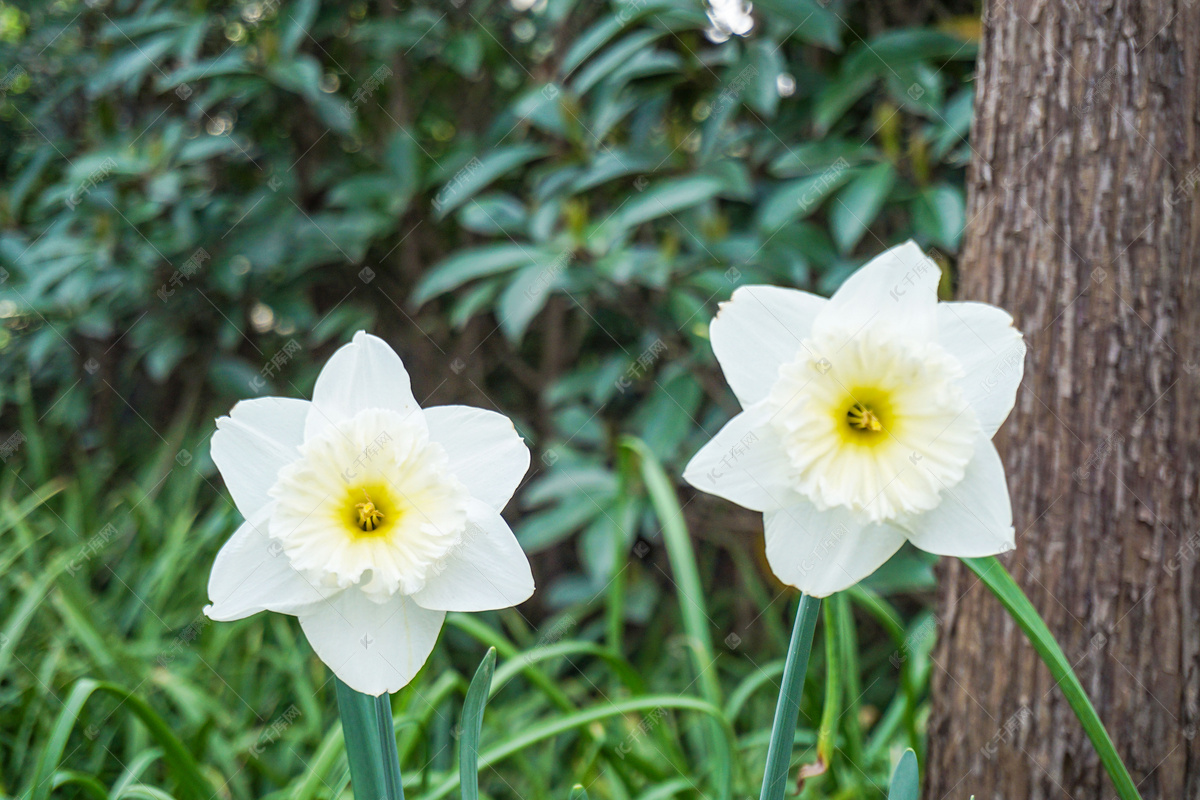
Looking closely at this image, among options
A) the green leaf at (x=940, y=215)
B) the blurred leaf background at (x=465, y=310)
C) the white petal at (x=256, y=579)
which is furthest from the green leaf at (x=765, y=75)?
the white petal at (x=256, y=579)

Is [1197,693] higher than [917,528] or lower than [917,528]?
lower

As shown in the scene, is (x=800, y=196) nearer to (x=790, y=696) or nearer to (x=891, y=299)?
(x=891, y=299)

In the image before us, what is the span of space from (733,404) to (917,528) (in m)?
1.04

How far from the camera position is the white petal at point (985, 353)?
425 mm

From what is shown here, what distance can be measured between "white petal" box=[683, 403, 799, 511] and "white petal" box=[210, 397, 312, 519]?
0.81 ft

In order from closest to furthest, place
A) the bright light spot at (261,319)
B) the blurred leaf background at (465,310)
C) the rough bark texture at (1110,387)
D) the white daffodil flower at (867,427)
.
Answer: the white daffodil flower at (867,427), the rough bark texture at (1110,387), the blurred leaf background at (465,310), the bright light spot at (261,319)

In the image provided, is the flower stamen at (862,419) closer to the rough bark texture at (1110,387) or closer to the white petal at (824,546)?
the white petal at (824,546)

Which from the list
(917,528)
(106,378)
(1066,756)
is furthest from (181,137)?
(1066,756)

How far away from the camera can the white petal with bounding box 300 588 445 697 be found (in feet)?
1.36

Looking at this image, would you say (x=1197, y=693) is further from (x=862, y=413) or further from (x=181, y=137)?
(x=181, y=137)

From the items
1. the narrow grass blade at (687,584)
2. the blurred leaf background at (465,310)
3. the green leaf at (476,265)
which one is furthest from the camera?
the green leaf at (476,265)

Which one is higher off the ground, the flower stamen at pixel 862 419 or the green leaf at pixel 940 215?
the flower stamen at pixel 862 419

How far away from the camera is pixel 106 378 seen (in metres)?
2.01

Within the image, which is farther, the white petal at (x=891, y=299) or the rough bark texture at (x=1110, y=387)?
the rough bark texture at (x=1110, y=387)
